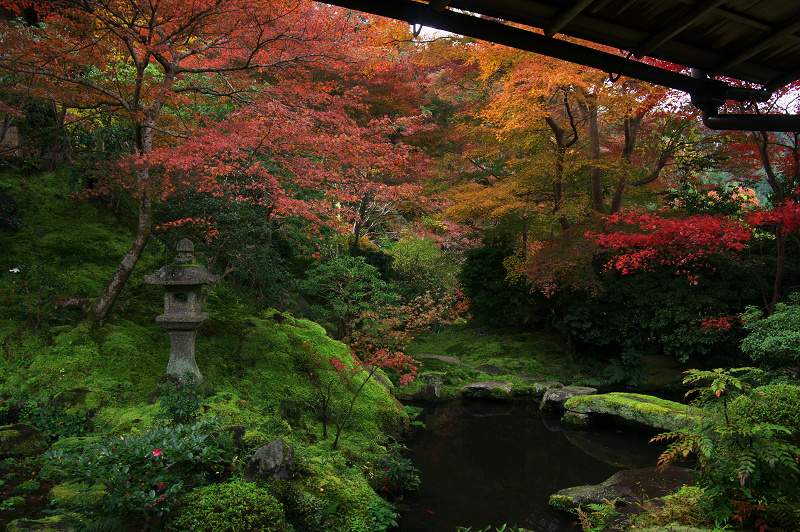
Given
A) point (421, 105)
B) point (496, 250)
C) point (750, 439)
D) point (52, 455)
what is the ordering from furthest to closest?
point (496, 250) < point (421, 105) < point (750, 439) < point (52, 455)

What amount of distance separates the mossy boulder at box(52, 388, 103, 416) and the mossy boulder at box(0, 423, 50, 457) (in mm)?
484

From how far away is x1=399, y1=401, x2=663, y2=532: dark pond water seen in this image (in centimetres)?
544

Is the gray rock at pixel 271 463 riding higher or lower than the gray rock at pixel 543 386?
higher

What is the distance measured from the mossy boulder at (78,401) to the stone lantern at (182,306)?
32.7 inches

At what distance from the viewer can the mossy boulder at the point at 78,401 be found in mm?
5004

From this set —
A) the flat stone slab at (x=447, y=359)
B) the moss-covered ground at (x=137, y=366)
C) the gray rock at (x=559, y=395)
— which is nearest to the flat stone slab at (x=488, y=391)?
the gray rock at (x=559, y=395)

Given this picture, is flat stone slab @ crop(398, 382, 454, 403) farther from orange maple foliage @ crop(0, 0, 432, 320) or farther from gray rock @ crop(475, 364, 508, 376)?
orange maple foliage @ crop(0, 0, 432, 320)

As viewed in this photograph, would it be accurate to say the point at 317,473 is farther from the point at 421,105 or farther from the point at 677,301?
the point at 421,105

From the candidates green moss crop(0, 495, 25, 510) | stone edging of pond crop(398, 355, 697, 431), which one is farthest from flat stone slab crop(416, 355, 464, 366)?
green moss crop(0, 495, 25, 510)

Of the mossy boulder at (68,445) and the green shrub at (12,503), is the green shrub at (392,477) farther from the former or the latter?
the green shrub at (12,503)

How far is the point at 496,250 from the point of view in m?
15.0

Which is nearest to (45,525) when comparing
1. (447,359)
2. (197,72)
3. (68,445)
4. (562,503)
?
(68,445)

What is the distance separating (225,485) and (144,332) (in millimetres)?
3954

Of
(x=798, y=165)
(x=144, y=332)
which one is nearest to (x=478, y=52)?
(x=798, y=165)
